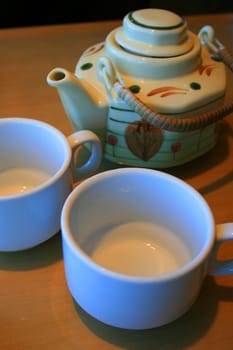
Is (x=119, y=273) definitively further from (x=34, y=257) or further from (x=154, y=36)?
(x=154, y=36)

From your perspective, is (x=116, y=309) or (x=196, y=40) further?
(x=196, y=40)

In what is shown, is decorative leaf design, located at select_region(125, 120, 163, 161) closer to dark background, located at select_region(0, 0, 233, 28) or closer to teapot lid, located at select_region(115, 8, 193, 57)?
teapot lid, located at select_region(115, 8, 193, 57)

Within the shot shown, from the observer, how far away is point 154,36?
18.5 inches

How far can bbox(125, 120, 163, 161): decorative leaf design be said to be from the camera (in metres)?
0.47

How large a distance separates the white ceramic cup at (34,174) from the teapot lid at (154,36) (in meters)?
0.11

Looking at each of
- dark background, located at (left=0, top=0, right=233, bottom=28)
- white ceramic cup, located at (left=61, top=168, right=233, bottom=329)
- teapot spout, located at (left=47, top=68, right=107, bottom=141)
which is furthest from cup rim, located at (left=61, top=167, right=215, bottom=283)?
dark background, located at (left=0, top=0, right=233, bottom=28)

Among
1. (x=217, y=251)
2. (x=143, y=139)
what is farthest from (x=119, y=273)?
(x=143, y=139)

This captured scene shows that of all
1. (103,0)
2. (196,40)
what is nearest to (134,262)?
(196,40)

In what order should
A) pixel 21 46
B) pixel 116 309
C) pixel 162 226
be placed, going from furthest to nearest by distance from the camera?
pixel 21 46 → pixel 162 226 → pixel 116 309

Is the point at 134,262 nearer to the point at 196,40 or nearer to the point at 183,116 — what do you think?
the point at 183,116

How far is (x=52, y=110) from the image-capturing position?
0.60 m

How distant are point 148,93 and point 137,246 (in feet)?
0.49

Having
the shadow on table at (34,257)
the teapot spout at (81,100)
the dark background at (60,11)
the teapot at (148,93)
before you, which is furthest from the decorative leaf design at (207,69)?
the dark background at (60,11)

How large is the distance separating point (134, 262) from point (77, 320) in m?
0.07
